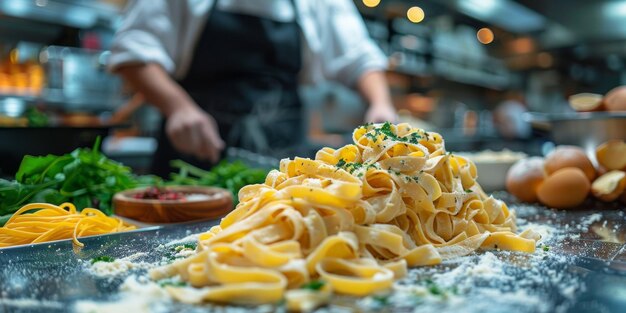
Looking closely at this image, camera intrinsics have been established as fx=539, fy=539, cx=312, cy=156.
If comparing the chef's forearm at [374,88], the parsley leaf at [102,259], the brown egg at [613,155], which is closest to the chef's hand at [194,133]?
the chef's forearm at [374,88]

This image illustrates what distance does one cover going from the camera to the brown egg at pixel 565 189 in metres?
1.69

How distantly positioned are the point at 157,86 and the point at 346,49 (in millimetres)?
1210

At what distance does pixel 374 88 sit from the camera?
310cm

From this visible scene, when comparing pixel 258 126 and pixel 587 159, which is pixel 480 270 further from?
pixel 258 126

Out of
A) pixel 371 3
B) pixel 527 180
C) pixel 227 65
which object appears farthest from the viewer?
pixel 371 3

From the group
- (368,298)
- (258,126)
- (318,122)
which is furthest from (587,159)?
(318,122)

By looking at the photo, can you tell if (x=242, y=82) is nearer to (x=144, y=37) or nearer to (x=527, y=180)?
(x=144, y=37)

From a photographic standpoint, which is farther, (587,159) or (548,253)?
(587,159)

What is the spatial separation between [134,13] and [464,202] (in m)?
2.05

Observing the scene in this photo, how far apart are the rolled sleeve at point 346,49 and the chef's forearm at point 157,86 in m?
1.07

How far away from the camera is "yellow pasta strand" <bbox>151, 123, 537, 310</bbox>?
31.8 inches

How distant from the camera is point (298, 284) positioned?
0.83 m

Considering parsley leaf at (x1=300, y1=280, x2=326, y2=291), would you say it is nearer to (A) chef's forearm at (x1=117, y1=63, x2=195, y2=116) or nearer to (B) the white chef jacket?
(A) chef's forearm at (x1=117, y1=63, x2=195, y2=116)

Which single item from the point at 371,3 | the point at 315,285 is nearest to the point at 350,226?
the point at 315,285
